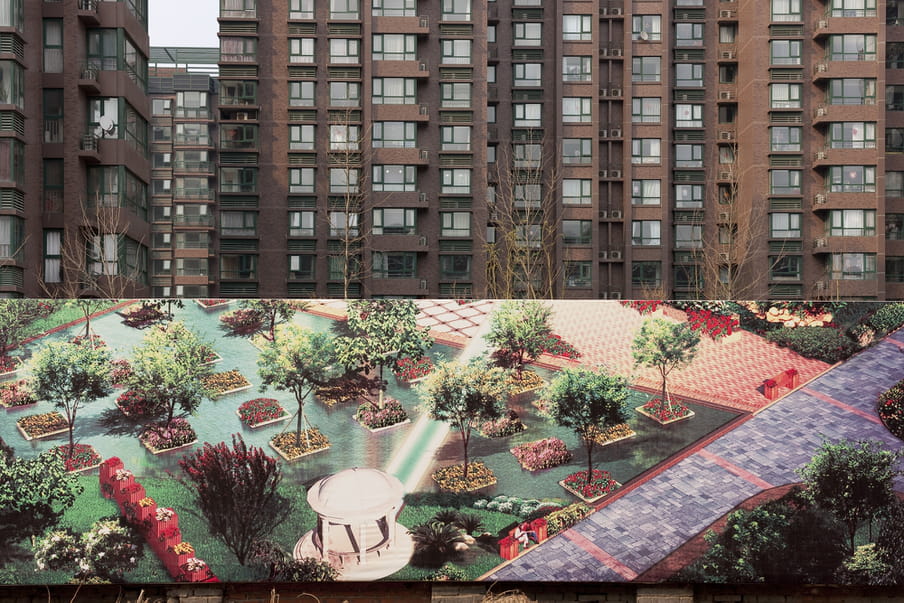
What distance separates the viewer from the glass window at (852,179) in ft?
193

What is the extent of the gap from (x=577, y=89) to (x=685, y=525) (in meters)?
56.2

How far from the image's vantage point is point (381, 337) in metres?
12.1

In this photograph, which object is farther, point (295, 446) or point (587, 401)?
point (587, 401)

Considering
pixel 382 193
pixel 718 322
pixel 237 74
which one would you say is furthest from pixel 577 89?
pixel 718 322

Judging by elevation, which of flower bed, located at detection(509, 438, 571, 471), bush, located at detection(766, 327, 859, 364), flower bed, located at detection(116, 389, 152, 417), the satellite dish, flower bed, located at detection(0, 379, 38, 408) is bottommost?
flower bed, located at detection(509, 438, 571, 471)

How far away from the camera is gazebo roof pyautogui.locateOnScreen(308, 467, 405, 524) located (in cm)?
1145

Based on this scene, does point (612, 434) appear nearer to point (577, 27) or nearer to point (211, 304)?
point (211, 304)

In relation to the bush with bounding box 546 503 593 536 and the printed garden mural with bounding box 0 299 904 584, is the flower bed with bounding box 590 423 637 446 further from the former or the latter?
the bush with bounding box 546 503 593 536

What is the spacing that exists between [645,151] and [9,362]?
5865cm

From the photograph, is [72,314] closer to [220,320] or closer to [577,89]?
[220,320]

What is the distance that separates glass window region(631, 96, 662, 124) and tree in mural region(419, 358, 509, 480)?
56734 millimetres

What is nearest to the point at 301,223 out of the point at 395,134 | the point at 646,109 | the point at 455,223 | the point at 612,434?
the point at 395,134

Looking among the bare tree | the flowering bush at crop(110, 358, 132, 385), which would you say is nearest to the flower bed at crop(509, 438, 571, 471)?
the flowering bush at crop(110, 358, 132, 385)

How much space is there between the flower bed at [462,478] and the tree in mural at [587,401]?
1.14m
